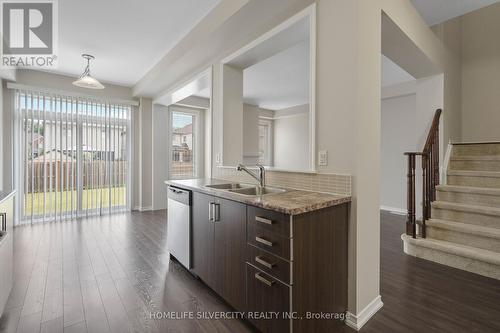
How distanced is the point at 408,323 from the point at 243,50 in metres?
2.90

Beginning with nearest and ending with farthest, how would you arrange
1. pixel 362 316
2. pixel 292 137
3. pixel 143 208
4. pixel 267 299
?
pixel 267 299 < pixel 362 316 < pixel 143 208 < pixel 292 137

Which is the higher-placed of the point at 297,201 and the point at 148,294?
the point at 297,201

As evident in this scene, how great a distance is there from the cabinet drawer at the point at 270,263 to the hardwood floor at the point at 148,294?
1.74ft

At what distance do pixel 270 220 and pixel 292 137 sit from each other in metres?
6.46

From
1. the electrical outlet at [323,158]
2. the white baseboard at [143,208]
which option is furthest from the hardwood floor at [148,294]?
the white baseboard at [143,208]

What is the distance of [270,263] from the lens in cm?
147

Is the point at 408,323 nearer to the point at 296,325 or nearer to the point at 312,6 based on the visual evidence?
the point at 296,325

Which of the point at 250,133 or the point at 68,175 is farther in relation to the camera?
the point at 250,133

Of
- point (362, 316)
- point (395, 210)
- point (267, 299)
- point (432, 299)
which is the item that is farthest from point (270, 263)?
point (395, 210)

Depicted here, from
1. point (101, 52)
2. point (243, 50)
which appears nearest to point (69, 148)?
point (101, 52)

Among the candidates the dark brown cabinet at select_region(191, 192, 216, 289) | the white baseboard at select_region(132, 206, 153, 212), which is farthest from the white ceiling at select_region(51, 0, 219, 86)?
the white baseboard at select_region(132, 206, 153, 212)

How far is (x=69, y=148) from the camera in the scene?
4.64 m

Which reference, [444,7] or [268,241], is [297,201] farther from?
[444,7]

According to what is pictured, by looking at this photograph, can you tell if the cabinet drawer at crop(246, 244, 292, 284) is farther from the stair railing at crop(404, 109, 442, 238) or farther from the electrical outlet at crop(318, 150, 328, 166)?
the stair railing at crop(404, 109, 442, 238)
